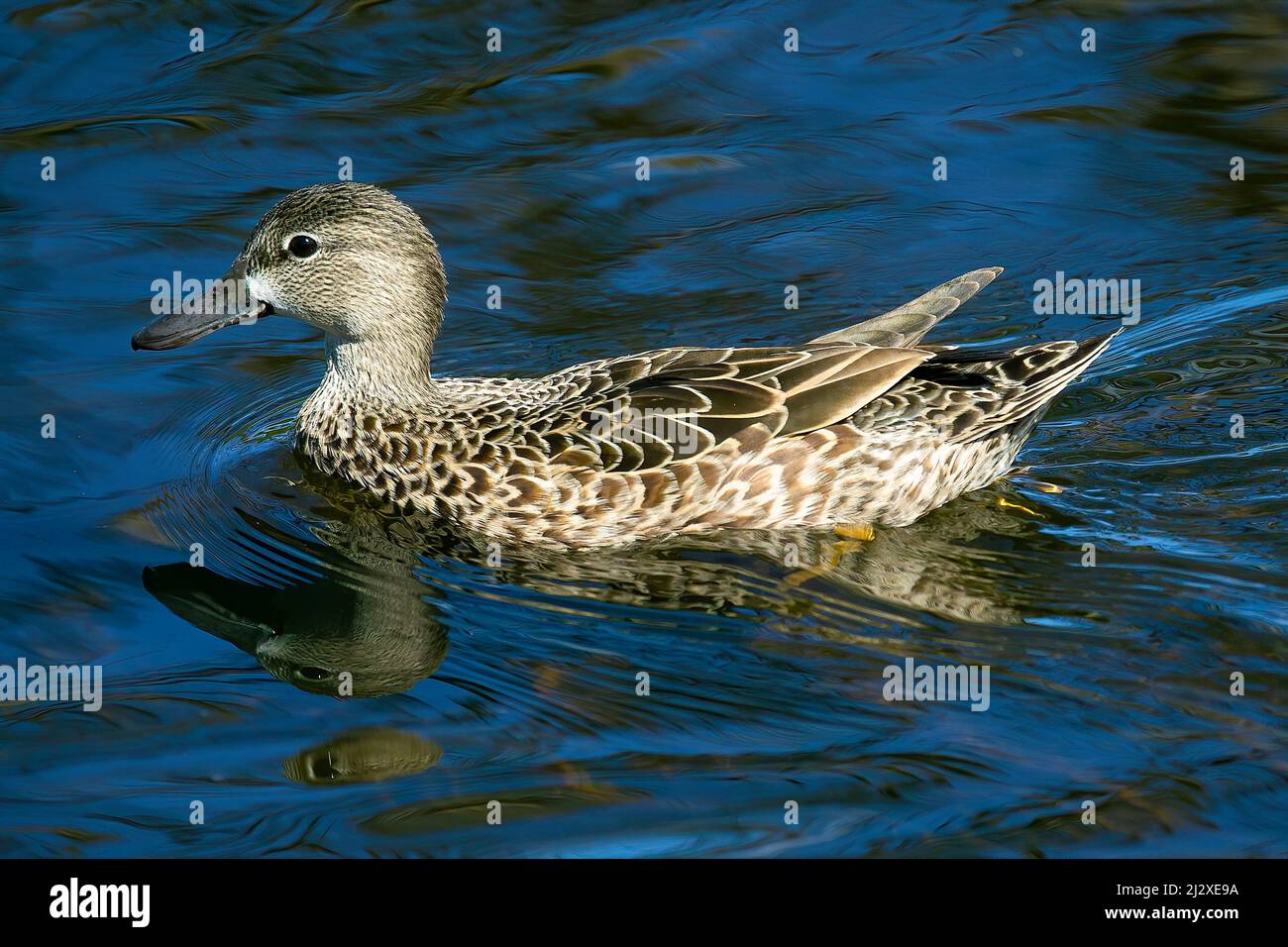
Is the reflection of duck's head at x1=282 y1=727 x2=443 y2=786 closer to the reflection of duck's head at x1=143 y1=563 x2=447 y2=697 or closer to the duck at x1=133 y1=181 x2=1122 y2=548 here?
the reflection of duck's head at x1=143 y1=563 x2=447 y2=697

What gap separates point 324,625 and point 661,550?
1.46m

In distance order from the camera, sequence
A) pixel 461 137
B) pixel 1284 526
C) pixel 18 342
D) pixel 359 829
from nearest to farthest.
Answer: pixel 359 829
pixel 1284 526
pixel 18 342
pixel 461 137

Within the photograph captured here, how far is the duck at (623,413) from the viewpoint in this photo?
7152 millimetres

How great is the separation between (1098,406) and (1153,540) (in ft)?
4.54

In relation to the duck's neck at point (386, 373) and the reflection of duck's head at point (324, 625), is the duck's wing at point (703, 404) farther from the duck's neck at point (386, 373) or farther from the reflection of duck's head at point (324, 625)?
the reflection of duck's head at point (324, 625)

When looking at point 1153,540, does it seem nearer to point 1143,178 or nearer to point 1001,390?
point 1001,390

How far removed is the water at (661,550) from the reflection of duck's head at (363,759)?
2 cm

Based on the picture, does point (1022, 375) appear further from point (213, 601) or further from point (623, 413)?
point (213, 601)

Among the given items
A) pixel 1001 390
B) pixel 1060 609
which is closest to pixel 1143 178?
pixel 1001 390

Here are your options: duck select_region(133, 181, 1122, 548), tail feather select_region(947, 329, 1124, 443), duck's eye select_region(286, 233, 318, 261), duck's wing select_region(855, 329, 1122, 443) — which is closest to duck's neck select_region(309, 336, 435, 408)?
duck select_region(133, 181, 1122, 548)

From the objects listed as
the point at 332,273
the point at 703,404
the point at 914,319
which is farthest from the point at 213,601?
the point at 914,319

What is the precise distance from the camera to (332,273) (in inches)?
299

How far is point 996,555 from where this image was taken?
716 centimetres

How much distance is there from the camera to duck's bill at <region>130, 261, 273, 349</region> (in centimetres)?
759
